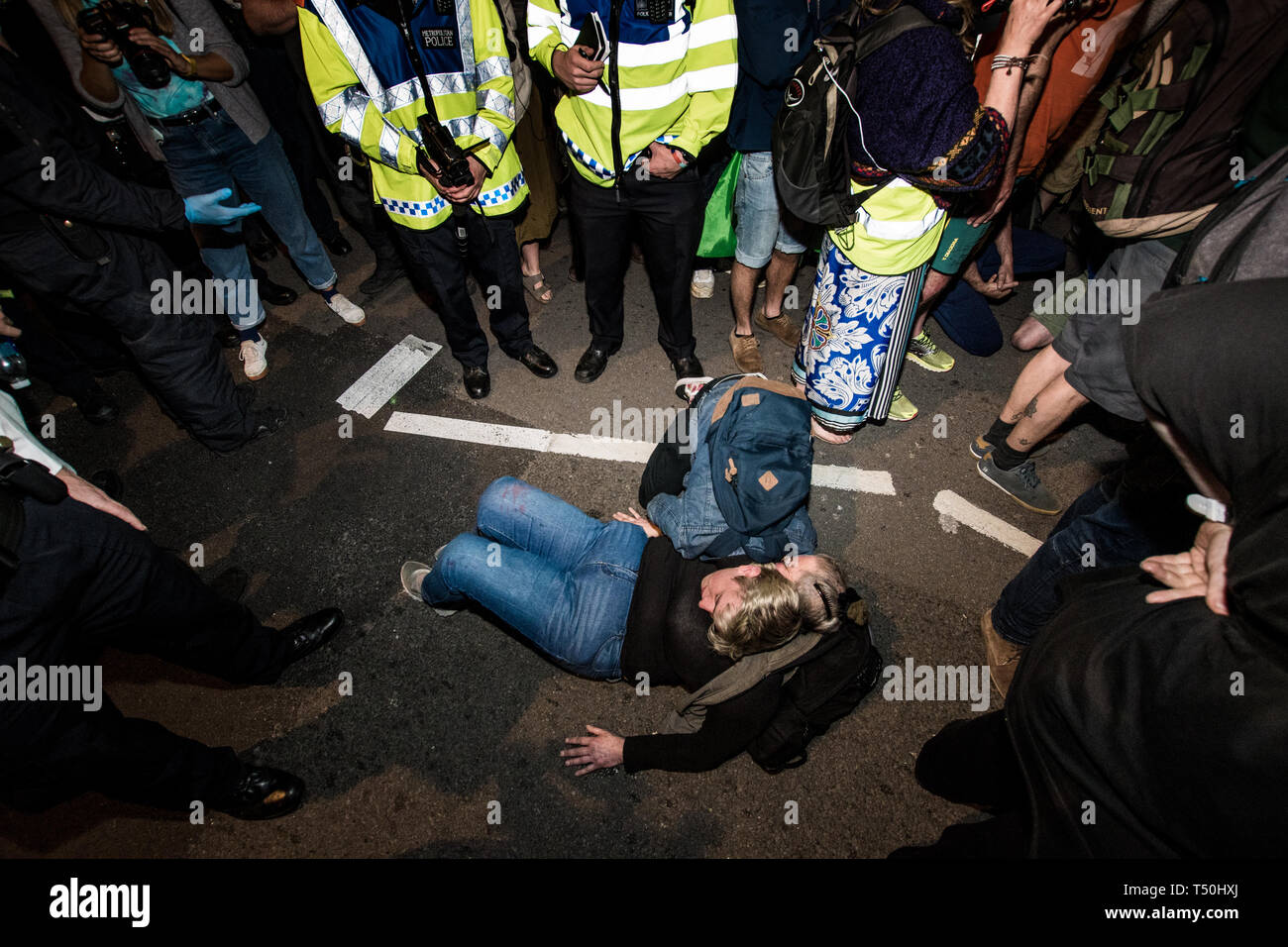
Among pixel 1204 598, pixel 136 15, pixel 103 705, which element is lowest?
pixel 103 705

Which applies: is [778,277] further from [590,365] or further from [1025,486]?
[1025,486]

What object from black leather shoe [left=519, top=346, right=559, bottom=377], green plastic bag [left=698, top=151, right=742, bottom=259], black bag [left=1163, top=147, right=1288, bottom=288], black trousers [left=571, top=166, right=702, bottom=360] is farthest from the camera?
black leather shoe [left=519, top=346, right=559, bottom=377]

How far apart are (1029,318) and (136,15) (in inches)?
219

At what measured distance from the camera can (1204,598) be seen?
1.39 m

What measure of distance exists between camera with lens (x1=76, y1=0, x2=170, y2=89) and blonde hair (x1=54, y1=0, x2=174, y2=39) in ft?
0.09

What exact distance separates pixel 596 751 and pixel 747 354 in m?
2.70

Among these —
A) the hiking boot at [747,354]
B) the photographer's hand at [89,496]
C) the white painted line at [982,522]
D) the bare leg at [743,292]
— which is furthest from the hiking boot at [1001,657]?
the photographer's hand at [89,496]

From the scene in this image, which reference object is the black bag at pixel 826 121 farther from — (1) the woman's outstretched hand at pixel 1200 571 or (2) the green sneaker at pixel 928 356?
(1) the woman's outstretched hand at pixel 1200 571

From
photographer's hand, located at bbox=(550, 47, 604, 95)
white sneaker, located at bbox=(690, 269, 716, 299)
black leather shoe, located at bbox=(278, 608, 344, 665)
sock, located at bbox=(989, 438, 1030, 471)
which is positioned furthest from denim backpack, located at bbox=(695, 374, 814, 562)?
white sneaker, located at bbox=(690, 269, 716, 299)

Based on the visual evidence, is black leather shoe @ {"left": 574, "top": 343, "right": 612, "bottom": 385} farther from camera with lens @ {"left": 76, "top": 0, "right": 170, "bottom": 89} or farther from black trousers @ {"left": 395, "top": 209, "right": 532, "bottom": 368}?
camera with lens @ {"left": 76, "top": 0, "right": 170, "bottom": 89}

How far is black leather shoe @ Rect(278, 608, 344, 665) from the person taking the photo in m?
2.99
